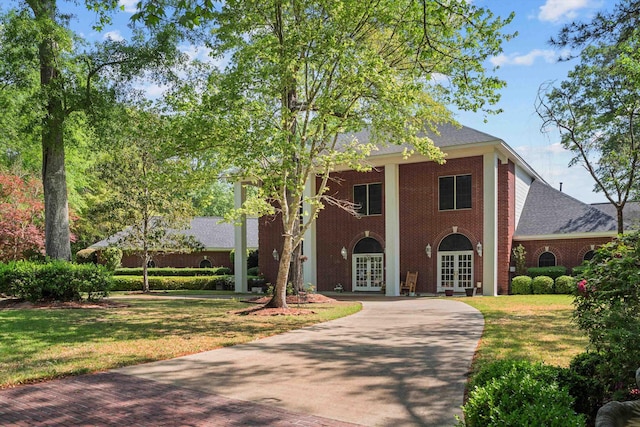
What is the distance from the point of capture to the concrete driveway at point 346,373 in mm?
5496

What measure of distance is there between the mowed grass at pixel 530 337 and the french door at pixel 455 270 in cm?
842

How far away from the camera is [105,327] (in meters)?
11.7

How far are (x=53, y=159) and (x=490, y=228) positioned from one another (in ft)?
59.1

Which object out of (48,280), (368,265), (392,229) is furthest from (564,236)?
(48,280)

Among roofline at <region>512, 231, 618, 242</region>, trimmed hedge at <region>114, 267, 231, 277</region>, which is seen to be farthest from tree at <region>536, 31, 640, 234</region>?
trimmed hedge at <region>114, 267, 231, 277</region>

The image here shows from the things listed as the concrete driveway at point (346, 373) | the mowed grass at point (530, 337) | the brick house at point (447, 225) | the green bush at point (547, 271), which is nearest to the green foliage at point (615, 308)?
the mowed grass at point (530, 337)

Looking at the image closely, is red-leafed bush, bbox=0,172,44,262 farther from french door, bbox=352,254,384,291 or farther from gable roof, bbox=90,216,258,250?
french door, bbox=352,254,384,291

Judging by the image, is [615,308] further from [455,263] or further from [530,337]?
[455,263]

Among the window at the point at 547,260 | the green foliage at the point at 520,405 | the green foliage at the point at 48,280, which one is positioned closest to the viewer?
the green foliage at the point at 520,405

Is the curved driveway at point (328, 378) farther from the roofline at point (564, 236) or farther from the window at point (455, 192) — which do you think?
the roofline at point (564, 236)

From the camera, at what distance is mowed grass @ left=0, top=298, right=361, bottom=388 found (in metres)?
7.52

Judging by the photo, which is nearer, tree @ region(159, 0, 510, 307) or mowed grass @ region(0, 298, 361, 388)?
mowed grass @ region(0, 298, 361, 388)

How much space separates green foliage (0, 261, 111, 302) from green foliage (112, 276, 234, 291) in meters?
14.7

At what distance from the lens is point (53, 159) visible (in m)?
17.0
